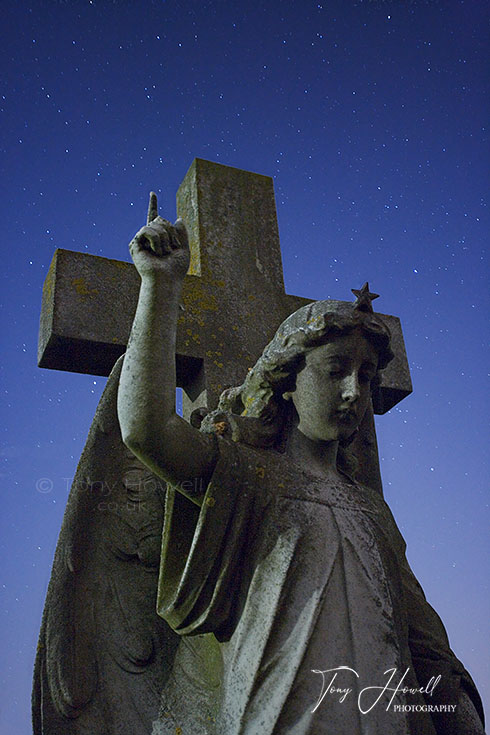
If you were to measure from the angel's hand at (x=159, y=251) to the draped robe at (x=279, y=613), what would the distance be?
0.73 meters

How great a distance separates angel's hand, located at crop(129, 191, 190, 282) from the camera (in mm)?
3346

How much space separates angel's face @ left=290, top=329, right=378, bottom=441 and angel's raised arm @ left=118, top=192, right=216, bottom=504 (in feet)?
1.71

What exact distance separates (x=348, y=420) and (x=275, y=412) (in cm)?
34

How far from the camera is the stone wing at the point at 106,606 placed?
340 centimetres

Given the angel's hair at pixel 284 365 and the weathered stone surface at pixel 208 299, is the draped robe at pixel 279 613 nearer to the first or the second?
the angel's hair at pixel 284 365

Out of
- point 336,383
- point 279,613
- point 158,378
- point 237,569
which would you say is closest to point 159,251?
point 158,378

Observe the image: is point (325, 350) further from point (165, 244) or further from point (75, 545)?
point (75, 545)

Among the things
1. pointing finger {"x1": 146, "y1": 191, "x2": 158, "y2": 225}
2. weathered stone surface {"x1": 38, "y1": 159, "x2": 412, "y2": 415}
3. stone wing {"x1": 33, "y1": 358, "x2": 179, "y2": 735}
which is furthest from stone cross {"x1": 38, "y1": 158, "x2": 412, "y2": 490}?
pointing finger {"x1": 146, "y1": 191, "x2": 158, "y2": 225}

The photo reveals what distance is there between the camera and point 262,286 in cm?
496

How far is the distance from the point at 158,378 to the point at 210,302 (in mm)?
1529
